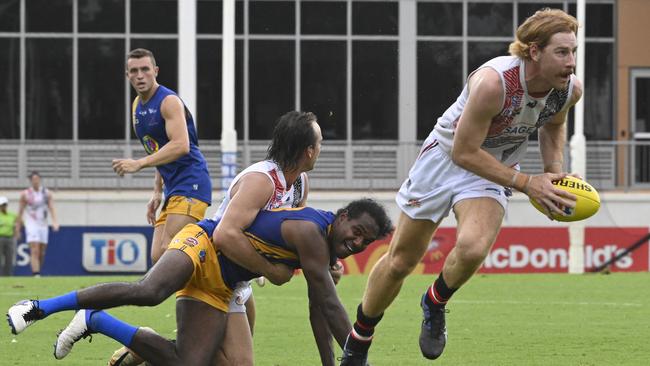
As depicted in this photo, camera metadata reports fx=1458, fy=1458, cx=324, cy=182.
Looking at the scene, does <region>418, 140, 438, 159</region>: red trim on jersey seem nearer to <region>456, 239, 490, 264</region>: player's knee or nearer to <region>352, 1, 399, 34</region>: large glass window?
<region>456, 239, 490, 264</region>: player's knee

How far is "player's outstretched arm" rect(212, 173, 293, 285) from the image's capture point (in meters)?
7.73

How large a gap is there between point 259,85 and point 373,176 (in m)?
3.51

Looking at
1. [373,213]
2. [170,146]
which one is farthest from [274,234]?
[170,146]

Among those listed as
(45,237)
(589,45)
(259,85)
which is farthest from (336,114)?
(45,237)

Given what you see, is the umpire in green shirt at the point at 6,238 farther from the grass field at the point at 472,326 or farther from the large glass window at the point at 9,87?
the large glass window at the point at 9,87

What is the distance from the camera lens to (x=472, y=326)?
41.5 feet

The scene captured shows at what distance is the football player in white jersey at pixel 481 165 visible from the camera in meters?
7.84

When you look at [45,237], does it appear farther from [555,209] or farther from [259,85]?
[555,209]

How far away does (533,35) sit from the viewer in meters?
7.86

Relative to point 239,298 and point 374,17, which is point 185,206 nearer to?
point 239,298

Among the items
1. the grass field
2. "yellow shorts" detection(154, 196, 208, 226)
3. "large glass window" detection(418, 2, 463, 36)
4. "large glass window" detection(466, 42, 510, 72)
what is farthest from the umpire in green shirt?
"yellow shorts" detection(154, 196, 208, 226)

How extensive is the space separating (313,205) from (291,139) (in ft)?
63.1

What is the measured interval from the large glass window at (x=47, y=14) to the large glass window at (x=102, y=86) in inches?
24.1

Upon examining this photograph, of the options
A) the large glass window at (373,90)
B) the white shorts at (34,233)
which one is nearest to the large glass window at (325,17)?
the large glass window at (373,90)
